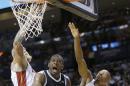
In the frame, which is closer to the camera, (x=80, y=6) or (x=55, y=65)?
(x=55, y=65)

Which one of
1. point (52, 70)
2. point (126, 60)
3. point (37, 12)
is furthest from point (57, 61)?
point (126, 60)

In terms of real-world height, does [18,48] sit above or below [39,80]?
above

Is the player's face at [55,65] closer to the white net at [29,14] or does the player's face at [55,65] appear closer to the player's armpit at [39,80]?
the player's armpit at [39,80]

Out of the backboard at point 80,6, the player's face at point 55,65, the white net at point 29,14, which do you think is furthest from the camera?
the white net at point 29,14

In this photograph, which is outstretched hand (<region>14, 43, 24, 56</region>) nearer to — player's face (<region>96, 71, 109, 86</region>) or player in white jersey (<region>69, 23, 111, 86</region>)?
player in white jersey (<region>69, 23, 111, 86</region>)

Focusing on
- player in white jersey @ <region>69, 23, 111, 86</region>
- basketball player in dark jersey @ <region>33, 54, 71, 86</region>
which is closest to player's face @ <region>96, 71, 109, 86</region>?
player in white jersey @ <region>69, 23, 111, 86</region>

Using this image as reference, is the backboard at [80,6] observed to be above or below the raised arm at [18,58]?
above

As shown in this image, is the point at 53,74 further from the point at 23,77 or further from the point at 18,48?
the point at 18,48

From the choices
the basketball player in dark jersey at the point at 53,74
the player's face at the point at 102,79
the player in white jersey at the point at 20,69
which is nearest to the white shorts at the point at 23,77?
the player in white jersey at the point at 20,69

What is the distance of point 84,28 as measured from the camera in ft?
33.5

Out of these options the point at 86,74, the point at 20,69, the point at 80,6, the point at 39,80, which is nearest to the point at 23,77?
the point at 20,69

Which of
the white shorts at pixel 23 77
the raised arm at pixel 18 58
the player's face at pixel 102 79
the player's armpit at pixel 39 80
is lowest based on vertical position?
the player's face at pixel 102 79

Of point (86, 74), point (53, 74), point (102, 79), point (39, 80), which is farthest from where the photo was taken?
point (86, 74)

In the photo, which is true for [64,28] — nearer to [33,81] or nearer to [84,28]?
[84,28]
